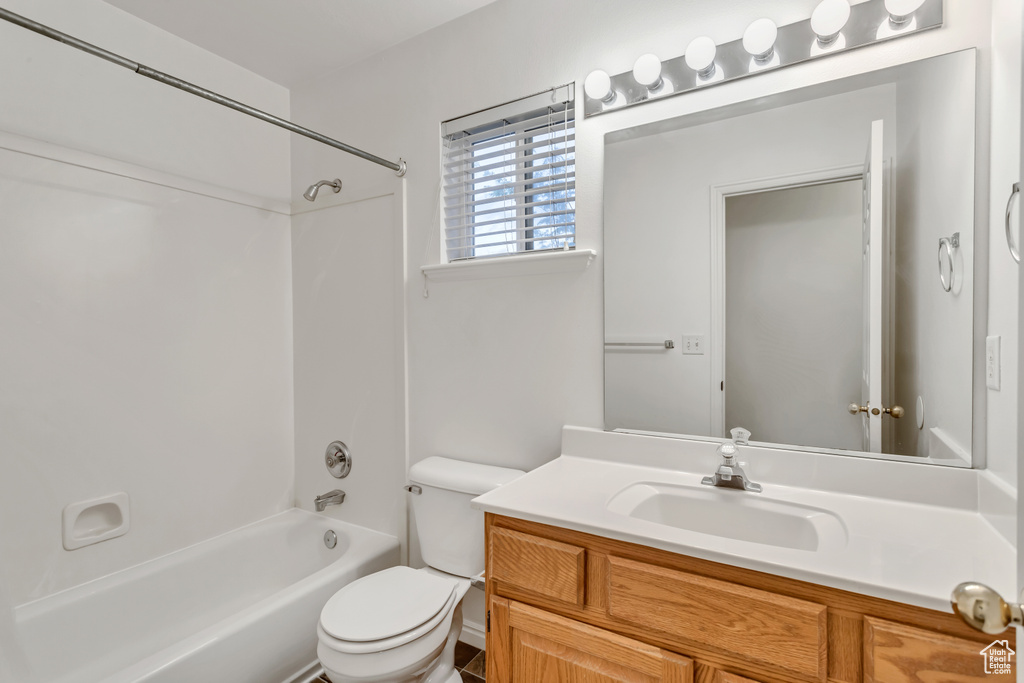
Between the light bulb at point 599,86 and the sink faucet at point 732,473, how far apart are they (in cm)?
111

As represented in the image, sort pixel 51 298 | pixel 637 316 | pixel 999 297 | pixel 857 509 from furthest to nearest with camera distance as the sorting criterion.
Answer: pixel 51 298, pixel 637 316, pixel 857 509, pixel 999 297

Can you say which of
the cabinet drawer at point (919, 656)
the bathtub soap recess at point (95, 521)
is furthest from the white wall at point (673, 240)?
the bathtub soap recess at point (95, 521)

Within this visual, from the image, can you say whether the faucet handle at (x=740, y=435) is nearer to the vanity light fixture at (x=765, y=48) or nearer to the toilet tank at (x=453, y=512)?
the toilet tank at (x=453, y=512)

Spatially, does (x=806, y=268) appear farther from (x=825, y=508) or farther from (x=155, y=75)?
(x=155, y=75)

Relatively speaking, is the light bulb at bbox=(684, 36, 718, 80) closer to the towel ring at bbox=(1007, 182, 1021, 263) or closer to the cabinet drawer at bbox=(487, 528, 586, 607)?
the towel ring at bbox=(1007, 182, 1021, 263)

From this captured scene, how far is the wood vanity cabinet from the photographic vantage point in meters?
0.83

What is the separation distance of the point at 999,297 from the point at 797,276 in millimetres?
420

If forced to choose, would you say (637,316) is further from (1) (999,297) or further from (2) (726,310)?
(1) (999,297)

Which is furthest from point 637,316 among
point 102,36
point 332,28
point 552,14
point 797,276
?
point 102,36

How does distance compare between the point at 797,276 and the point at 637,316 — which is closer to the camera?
the point at 797,276

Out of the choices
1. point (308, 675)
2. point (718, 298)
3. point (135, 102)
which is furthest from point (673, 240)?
point (135, 102)

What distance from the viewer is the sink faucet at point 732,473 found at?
1.32 m

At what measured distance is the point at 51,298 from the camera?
1.72 m

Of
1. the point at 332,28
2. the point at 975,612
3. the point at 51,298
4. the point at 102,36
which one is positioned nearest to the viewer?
the point at 975,612
